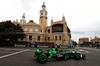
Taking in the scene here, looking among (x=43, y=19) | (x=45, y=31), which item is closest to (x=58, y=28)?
(x=45, y=31)

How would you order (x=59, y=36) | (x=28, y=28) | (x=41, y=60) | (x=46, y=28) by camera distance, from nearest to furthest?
(x=41, y=60), (x=59, y=36), (x=28, y=28), (x=46, y=28)

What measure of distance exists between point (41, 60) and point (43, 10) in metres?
41.7

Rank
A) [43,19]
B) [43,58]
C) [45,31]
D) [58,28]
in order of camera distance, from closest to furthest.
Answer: [43,58], [58,28], [45,31], [43,19]

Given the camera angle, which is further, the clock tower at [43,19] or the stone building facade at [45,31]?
the clock tower at [43,19]

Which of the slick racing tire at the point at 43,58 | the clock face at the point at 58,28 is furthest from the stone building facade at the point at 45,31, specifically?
the slick racing tire at the point at 43,58

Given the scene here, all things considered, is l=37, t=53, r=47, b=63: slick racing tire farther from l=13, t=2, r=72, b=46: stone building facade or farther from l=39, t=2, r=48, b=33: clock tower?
l=39, t=2, r=48, b=33: clock tower

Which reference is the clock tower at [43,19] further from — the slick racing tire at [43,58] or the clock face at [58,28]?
the slick racing tire at [43,58]

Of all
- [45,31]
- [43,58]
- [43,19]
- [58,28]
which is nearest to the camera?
[43,58]

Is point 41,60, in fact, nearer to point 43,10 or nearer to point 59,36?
point 59,36

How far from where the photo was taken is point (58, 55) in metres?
6.02

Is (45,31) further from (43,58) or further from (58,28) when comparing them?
(43,58)

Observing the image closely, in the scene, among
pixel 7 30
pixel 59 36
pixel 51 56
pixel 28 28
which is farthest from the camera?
pixel 28 28

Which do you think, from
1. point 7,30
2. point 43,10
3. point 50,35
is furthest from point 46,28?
point 7,30

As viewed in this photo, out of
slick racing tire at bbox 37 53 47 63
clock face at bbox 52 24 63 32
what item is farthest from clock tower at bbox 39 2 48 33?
slick racing tire at bbox 37 53 47 63
